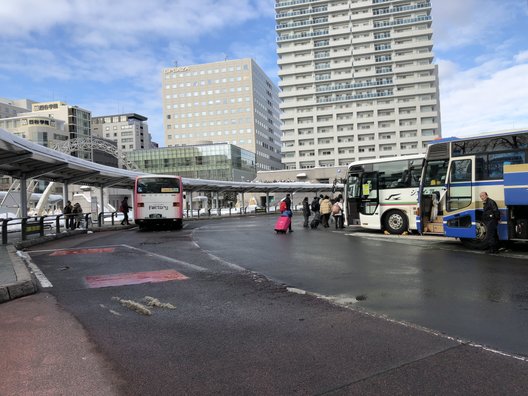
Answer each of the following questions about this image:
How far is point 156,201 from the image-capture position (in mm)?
23391

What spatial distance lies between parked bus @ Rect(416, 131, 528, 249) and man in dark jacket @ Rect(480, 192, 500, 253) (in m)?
0.32

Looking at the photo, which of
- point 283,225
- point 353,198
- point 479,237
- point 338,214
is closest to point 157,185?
point 283,225

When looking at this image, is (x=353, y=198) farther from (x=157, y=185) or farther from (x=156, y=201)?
(x=157, y=185)

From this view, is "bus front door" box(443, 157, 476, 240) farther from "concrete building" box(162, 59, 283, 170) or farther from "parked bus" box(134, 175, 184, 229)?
"concrete building" box(162, 59, 283, 170)

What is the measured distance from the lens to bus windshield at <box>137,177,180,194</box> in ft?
76.9

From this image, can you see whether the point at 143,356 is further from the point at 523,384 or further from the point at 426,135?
the point at 426,135

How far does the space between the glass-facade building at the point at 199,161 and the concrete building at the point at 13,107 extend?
153 ft

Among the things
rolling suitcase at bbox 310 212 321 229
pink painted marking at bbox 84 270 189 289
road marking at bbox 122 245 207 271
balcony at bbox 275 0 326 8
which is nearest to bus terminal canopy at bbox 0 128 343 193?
road marking at bbox 122 245 207 271

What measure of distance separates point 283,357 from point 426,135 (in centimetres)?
9526

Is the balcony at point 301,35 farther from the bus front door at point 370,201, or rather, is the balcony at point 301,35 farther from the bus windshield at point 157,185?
the bus front door at point 370,201

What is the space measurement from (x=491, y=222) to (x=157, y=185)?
675 inches

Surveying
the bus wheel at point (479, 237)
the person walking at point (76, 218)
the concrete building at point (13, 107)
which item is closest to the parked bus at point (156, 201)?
the person walking at point (76, 218)

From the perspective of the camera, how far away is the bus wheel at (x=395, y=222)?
1700cm

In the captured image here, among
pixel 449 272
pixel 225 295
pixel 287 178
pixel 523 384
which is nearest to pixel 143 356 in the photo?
pixel 225 295
